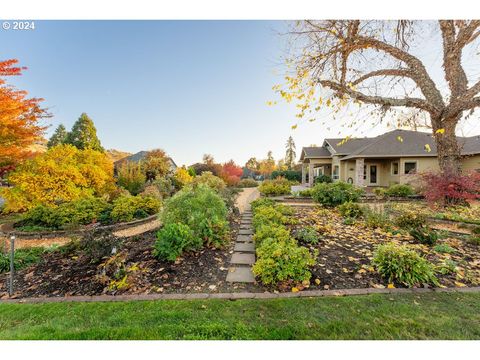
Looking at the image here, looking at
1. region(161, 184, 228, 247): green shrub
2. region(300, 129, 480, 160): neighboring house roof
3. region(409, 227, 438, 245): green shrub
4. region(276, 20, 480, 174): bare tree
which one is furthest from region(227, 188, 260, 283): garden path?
region(300, 129, 480, 160): neighboring house roof

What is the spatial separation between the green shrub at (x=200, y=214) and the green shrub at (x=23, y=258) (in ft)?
7.92

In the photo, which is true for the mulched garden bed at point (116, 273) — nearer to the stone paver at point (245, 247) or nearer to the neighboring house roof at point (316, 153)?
the stone paver at point (245, 247)

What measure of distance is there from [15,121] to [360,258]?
8.65 metres

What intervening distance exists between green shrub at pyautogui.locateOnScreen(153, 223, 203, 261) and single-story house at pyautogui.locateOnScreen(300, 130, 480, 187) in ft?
37.8

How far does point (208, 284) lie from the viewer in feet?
8.84

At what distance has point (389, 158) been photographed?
47.5 ft

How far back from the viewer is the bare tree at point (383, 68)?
15.0 ft

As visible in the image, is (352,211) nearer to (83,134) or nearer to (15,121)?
(15,121)

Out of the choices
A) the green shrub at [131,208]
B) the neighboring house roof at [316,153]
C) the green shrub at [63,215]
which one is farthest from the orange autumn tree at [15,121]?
the neighboring house roof at [316,153]

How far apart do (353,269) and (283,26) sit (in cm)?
436

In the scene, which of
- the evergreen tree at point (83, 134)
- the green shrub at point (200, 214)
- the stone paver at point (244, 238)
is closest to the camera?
the green shrub at point (200, 214)

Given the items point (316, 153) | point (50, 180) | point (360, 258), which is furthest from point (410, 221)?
point (316, 153)

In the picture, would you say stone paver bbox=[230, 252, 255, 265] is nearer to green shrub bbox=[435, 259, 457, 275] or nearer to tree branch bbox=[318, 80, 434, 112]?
green shrub bbox=[435, 259, 457, 275]
